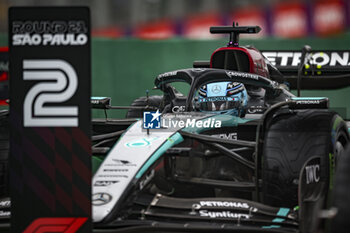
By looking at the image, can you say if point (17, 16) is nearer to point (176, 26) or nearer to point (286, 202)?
point (286, 202)

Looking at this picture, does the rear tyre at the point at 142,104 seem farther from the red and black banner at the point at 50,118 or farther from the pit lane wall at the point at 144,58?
the red and black banner at the point at 50,118

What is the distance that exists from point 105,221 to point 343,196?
4.62 feet

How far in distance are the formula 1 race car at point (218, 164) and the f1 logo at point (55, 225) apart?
0.66 metres

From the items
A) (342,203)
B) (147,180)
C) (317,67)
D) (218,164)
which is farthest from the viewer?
(317,67)

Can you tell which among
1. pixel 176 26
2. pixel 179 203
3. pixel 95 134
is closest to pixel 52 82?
pixel 179 203

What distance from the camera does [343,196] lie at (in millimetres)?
2961

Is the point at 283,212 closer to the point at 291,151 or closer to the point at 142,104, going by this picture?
the point at 291,151

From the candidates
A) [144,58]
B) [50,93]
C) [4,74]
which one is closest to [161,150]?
[50,93]

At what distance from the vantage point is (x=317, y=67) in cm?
767

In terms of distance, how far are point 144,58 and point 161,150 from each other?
19.2ft

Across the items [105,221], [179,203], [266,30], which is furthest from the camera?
[266,30]

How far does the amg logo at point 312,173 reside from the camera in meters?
4.19

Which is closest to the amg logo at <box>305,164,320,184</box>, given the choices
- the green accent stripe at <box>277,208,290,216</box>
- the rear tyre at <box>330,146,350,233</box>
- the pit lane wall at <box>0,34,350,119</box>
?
the green accent stripe at <box>277,208,290,216</box>

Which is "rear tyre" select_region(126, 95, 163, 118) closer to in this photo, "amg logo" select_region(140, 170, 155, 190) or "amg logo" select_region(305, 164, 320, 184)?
"amg logo" select_region(140, 170, 155, 190)
